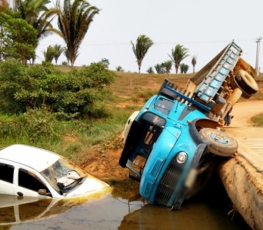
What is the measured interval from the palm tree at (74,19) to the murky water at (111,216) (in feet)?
55.9

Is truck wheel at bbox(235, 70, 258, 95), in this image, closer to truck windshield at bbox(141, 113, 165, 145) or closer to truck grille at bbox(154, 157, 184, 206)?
truck windshield at bbox(141, 113, 165, 145)

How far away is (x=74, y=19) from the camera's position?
2309cm

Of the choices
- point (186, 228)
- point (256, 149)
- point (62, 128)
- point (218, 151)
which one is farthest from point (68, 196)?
point (62, 128)

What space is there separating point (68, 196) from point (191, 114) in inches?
132

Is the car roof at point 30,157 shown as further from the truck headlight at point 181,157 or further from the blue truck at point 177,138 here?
the truck headlight at point 181,157

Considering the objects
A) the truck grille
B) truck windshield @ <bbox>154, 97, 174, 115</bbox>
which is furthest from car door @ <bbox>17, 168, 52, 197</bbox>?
truck windshield @ <bbox>154, 97, 174, 115</bbox>

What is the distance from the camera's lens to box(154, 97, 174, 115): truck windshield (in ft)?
28.3

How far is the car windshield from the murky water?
0.40m

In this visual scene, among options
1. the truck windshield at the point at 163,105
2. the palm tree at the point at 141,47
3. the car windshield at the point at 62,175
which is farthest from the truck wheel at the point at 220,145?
the palm tree at the point at 141,47

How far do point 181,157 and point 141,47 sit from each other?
32.5 m

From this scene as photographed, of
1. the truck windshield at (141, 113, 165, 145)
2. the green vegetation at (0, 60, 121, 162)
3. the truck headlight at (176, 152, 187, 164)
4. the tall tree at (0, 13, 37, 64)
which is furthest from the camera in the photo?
the tall tree at (0, 13, 37, 64)

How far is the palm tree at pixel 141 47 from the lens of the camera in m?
38.0

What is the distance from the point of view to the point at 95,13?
2319cm

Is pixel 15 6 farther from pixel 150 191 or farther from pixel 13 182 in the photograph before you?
pixel 150 191
